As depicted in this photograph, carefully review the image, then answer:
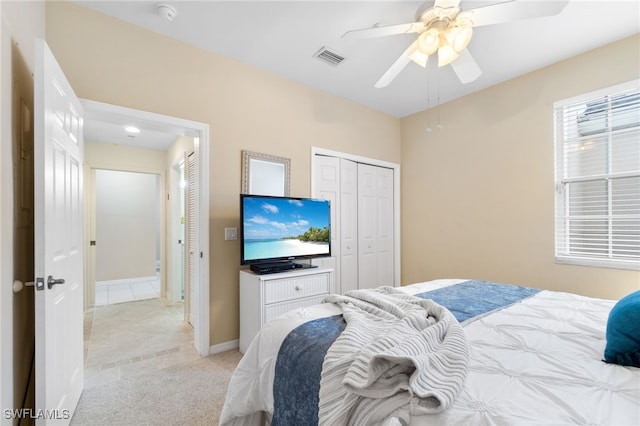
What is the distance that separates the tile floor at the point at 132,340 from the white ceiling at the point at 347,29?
2.78 metres

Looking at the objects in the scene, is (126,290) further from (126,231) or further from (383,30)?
(383,30)

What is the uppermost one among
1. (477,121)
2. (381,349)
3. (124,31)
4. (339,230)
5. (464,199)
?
(124,31)

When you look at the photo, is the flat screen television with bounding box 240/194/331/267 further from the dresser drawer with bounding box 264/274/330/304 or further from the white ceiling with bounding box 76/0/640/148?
the white ceiling with bounding box 76/0/640/148

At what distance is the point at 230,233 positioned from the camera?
9.00 ft

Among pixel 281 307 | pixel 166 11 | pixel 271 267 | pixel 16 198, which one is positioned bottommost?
pixel 281 307

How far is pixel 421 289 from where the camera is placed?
6.66 ft

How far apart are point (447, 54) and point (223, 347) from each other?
3.03 meters

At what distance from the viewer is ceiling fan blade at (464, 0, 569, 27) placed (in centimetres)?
148

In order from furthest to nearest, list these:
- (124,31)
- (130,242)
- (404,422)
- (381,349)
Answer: (130,242) < (124,31) < (381,349) < (404,422)

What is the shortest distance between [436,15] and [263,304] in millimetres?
2408

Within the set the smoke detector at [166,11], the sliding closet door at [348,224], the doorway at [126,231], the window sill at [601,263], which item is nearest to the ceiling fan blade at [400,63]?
the sliding closet door at [348,224]

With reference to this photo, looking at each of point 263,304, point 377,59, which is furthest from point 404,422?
point 377,59

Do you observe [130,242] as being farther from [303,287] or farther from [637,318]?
[637,318]

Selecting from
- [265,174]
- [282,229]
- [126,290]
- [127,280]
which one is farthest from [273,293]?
[127,280]
